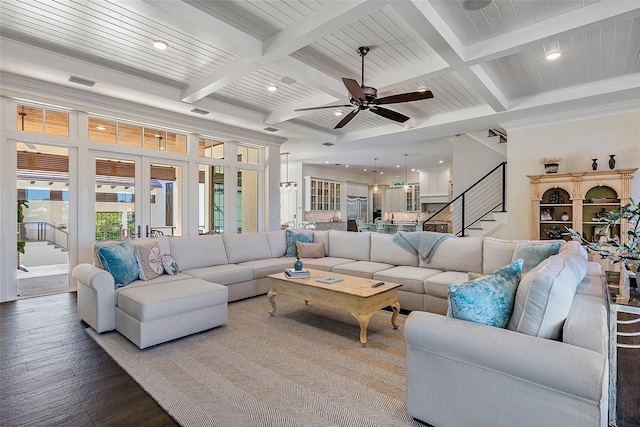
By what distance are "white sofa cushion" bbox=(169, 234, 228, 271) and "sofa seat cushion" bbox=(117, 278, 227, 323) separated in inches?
33.9

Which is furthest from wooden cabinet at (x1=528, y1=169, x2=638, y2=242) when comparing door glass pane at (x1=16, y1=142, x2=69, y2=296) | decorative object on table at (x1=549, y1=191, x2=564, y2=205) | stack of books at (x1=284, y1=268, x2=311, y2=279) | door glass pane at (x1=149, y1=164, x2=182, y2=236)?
door glass pane at (x1=16, y1=142, x2=69, y2=296)

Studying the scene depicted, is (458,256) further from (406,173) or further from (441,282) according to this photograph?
(406,173)

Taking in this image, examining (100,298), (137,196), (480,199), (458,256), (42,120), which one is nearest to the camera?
(100,298)

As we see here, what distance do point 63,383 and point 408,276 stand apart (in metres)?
3.34

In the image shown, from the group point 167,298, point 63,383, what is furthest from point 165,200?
point 63,383

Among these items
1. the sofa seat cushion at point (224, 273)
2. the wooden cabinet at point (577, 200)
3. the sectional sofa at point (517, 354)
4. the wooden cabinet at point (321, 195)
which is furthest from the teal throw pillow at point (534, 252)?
the wooden cabinet at point (321, 195)

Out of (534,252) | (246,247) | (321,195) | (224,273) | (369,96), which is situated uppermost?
(369,96)

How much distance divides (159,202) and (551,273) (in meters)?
5.82

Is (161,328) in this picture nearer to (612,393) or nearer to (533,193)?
(612,393)

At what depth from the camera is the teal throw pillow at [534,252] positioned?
11.1ft

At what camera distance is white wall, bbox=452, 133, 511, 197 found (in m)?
7.18

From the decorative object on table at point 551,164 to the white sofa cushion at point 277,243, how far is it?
4.50 metres

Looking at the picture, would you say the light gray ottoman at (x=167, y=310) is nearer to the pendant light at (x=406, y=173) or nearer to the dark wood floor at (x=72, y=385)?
the dark wood floor at (x=72, y=385)

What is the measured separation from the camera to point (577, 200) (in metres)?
5.00
